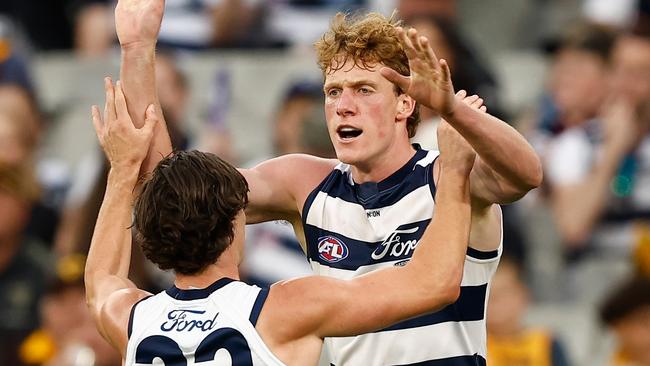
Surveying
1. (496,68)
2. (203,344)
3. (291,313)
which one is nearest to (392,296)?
(291,313)

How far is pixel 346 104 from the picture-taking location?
4.91 m

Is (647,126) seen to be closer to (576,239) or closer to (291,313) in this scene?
(576,239)

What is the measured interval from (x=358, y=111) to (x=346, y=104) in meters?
0.05

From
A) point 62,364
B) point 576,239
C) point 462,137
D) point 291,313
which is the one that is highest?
point 462,137

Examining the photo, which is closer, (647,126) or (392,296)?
(392,296)

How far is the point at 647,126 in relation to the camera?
9531mm

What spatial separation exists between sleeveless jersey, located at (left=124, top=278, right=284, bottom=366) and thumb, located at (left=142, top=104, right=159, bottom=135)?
2.67ft

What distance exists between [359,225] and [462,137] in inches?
21.1

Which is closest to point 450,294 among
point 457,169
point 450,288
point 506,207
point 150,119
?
point 450,288

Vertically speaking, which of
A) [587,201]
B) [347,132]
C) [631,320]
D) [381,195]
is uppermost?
[347,132]

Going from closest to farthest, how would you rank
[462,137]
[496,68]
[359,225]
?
[462,137], [359,225], [496,68]

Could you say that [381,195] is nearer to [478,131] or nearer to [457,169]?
[457,169]

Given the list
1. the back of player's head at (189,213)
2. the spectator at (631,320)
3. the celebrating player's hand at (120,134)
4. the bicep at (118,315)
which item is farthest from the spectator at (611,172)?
the back of player's head at (189,213)

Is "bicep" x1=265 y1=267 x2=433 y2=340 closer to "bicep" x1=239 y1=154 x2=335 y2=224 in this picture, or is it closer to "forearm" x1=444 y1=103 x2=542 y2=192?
"forearm" x1=444 y1=103 x2=542 y2=192
